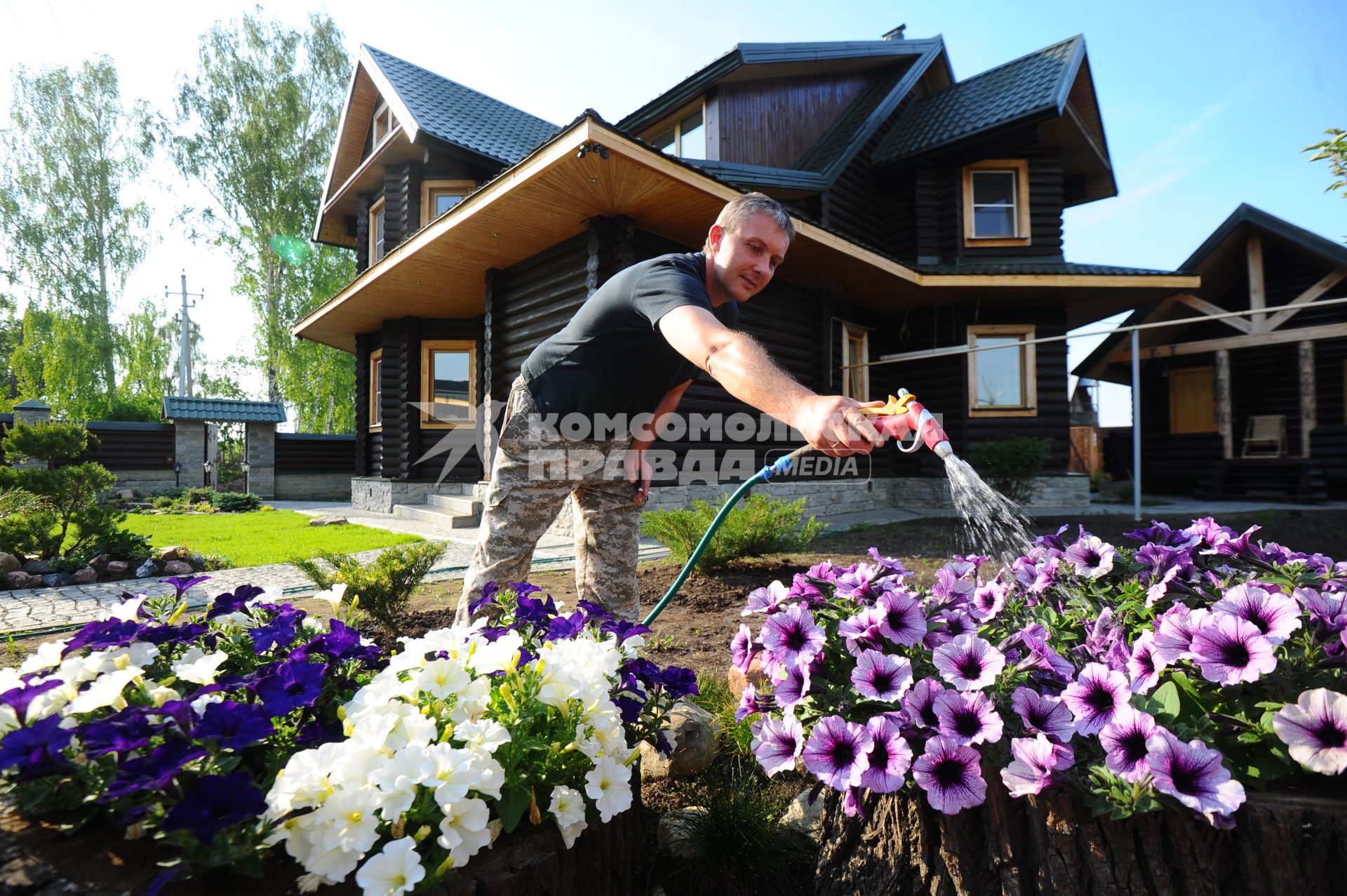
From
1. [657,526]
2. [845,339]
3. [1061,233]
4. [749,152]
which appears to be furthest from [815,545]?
[1061,233]

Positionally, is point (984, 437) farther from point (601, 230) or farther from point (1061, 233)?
point (601, 230)

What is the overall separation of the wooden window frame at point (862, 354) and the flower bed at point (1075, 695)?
8.74 m

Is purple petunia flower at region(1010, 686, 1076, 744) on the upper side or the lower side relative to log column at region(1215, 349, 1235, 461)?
lower

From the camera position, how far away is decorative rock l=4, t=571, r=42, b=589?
5.09m

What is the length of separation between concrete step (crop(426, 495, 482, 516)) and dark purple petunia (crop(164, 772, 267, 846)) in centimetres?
790

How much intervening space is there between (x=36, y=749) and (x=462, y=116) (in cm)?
1234

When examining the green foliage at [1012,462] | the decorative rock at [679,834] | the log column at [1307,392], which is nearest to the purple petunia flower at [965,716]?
the decorative rock at [679,834]

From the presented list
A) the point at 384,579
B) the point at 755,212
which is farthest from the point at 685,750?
the point at 384,579

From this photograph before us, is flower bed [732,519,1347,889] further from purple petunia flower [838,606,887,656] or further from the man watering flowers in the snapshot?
the man watering flowers

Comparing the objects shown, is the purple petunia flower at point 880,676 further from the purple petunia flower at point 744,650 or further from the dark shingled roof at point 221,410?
the dark shingled roof at point 221,410

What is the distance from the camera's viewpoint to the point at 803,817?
64.2 inches

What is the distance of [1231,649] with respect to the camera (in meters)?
1.00

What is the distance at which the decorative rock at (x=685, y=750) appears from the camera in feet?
6.00

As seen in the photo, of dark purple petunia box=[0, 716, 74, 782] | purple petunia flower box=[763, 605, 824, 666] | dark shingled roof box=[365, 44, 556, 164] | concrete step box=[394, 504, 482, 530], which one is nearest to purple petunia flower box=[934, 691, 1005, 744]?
purple petunia flower box=[763, 605, 824, 666]
